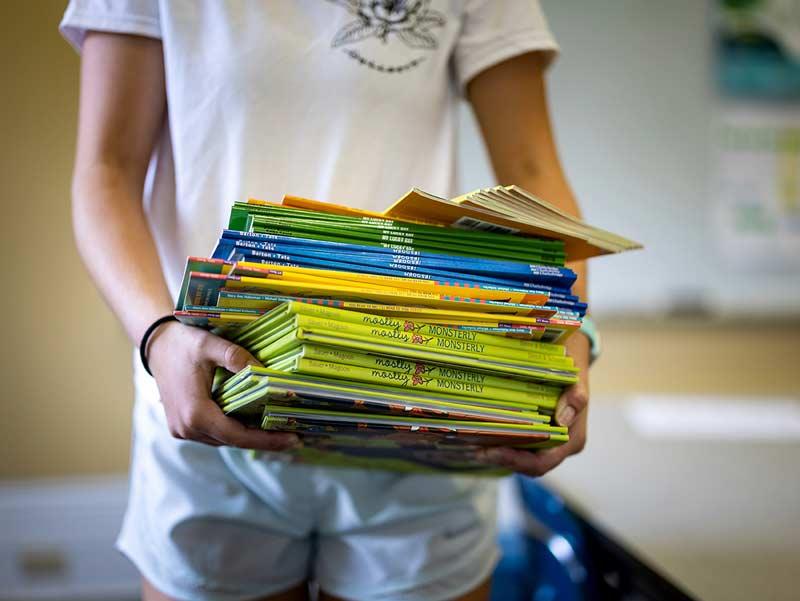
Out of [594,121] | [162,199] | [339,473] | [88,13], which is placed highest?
[594,121]

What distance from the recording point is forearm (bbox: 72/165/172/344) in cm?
67

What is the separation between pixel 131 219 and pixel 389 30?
1.27ft

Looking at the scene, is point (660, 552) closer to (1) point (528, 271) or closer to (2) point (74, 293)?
(1) point (528, 271)

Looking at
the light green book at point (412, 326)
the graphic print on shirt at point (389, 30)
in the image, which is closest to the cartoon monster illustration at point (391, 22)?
the graphic print on shirt at point (389, 30)

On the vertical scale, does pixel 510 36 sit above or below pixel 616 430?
above

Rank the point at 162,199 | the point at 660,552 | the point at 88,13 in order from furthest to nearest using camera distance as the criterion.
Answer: the point at 660,552, the point at 162,199, the point at 88,13

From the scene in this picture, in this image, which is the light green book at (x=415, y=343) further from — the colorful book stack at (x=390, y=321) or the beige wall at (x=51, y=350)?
the beige wall at (x=51, y=350)

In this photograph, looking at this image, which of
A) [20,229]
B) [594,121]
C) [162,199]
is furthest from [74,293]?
[594,121]

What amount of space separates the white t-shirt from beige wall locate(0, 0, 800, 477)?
762mm

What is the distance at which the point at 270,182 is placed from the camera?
787mm

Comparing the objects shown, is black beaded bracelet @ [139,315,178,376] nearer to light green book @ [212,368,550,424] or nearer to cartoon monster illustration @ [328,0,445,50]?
light green book @ [212,368,550,424]

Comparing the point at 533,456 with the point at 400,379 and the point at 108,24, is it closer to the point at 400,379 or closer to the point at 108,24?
the point at 400,379

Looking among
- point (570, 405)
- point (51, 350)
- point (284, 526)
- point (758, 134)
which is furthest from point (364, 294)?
point (758, 134)

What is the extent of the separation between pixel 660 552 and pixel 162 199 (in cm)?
103
